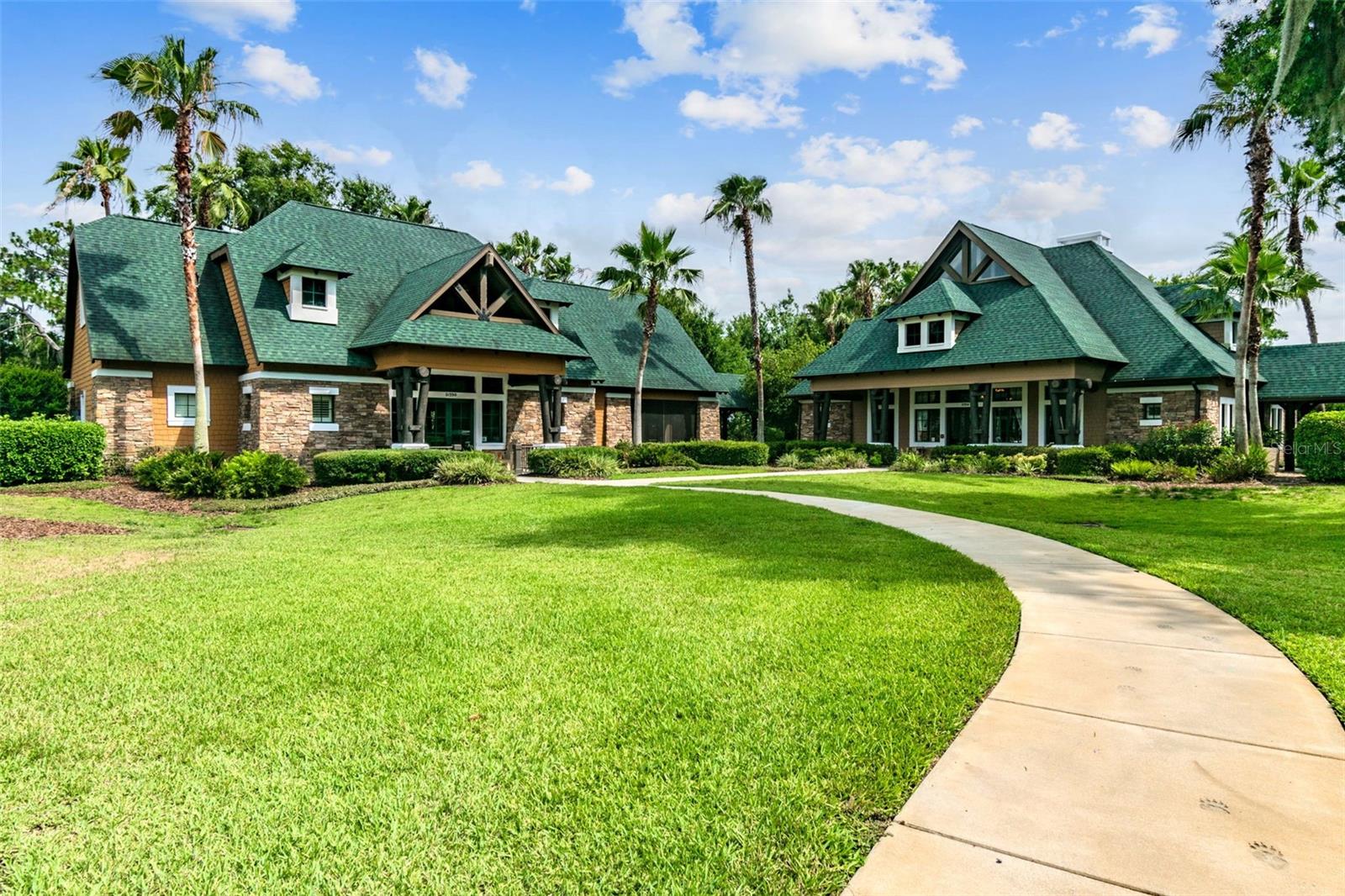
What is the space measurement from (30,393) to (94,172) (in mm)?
10777

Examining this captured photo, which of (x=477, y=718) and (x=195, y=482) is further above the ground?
(x=195, y=482)

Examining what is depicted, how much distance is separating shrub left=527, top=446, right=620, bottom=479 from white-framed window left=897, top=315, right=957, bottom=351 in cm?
1346

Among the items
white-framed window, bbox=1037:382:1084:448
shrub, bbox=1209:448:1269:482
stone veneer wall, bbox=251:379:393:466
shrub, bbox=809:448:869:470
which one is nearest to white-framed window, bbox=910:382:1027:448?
white-framed window, bbox=1037:382:1084:448

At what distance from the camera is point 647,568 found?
24.2 feet

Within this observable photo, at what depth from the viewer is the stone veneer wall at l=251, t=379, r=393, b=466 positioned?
20391 millimetres

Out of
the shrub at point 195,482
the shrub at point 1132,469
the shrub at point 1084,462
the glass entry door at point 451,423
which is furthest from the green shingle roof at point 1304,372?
the shrub at point 195,482

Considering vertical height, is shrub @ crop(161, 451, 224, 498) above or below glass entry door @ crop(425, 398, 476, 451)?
below

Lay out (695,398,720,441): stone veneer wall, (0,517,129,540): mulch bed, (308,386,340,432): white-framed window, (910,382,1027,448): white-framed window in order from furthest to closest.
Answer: (695,398,720,441): stone veneer wall < (910,382,1027,448): white-framed window < (308,386,340,432): white-framed window < (0,517,129,540): mulch bed

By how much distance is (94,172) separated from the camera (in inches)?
889

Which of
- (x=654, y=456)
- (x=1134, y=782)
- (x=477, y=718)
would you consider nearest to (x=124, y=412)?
(x=654, y=456)

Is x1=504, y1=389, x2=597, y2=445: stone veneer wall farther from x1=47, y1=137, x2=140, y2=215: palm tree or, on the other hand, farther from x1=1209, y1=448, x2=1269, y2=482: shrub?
x1=1209, y1=448, x2=1269, y2=482: shrub

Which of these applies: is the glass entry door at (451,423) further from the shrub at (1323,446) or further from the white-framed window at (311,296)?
the shrub at (1323,446)

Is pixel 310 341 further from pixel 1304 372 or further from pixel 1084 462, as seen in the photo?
pixel 1304 372

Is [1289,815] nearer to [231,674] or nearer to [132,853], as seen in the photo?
[132,853]
